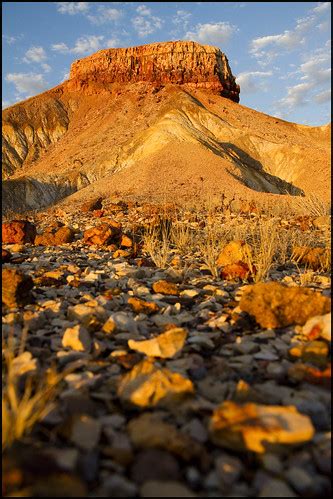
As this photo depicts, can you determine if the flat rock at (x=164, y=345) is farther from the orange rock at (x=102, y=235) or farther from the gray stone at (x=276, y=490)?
the orange rock at (x=102, y=235)

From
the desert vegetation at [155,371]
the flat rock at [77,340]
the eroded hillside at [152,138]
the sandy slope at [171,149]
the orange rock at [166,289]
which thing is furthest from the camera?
the eroded hillside at [152,138]

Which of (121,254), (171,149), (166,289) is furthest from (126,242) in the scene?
(171,149)

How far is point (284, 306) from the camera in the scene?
292 centimetres

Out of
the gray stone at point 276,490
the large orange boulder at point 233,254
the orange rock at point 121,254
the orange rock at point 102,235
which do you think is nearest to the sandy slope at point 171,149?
the orange rock at point 102,235

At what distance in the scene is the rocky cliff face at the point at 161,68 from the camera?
4847cm

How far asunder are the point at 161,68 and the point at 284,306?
51.9 meters

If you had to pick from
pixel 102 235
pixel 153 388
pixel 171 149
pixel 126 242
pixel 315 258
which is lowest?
pixel 153 388

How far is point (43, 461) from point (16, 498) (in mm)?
151

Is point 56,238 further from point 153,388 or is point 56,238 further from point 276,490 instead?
point 276,490

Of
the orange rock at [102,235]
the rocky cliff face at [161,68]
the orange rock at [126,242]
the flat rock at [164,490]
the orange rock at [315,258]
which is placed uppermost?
the rocky cliff face at [161,68]

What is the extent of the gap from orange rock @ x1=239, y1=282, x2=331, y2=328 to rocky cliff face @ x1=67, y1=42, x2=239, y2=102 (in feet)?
162

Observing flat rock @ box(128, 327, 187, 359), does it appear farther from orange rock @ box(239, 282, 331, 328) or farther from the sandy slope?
the sandy slope

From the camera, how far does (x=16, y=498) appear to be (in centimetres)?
115

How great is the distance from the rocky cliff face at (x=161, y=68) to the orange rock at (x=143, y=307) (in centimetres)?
4915
